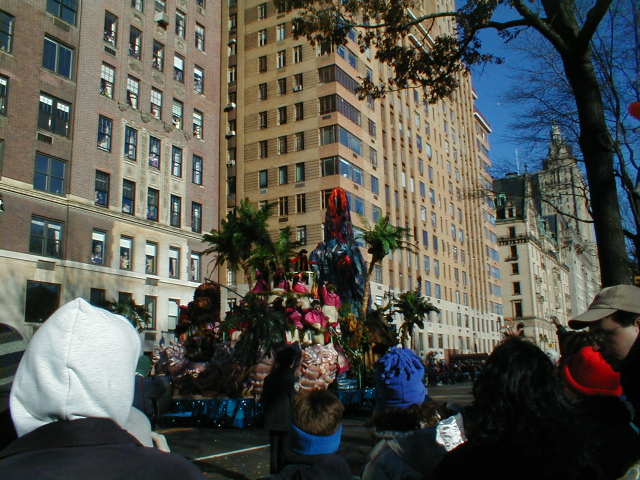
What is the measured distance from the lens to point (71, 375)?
5.94 feet

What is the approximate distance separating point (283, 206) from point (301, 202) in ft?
5.52

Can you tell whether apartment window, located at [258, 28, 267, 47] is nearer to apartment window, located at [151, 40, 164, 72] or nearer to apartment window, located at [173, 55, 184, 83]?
apartment window, located at [173, 55, 184, 83]

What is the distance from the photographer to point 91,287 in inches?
1209

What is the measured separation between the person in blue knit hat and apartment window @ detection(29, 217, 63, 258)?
88.6ft

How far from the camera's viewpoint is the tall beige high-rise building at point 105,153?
28.3m

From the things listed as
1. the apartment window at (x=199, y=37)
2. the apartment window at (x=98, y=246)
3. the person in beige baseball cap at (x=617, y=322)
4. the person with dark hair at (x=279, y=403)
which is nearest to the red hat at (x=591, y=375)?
the person in beige baseball cap at (x=617, y=322)

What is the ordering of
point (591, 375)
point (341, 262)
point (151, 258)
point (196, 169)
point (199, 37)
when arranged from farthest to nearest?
point (199, 37) < point (196, 169) < point (151, 258) < point (341, 262) < point (591, 375)

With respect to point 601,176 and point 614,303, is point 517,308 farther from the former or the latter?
point 614,303

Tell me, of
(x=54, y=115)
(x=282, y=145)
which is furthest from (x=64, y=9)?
(x=282, y=145)

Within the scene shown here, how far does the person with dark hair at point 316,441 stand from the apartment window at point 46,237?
92.3 ft

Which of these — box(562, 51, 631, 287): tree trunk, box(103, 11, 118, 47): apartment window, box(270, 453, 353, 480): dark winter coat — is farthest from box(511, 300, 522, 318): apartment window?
box(270, 453, 353, 480): dark winter coat

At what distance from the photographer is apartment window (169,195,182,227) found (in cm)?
3680

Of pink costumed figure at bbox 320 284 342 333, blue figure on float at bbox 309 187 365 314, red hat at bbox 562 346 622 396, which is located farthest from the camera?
blue figure on float at bbox 309 187 365 314

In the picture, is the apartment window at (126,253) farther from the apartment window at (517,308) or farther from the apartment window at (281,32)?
the apartment window at (517,308)
